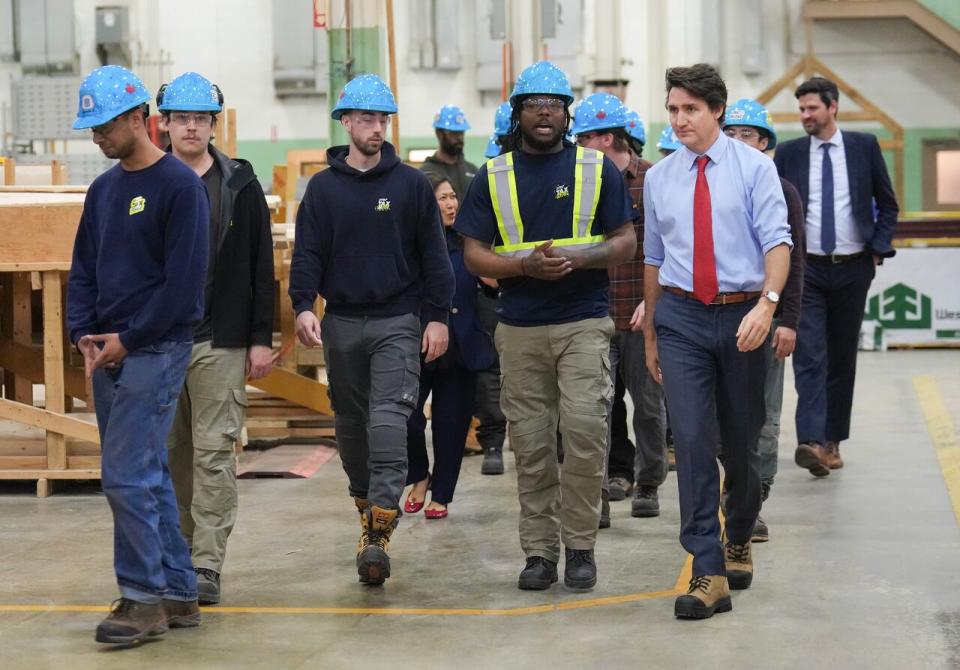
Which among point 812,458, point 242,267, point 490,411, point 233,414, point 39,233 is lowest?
point 812,458

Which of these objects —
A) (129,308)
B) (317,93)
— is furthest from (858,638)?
(317,93)

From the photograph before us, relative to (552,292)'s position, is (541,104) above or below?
above

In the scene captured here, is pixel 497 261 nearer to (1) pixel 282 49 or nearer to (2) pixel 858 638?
(2) pixel 858 638

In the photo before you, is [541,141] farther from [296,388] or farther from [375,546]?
[296,388]

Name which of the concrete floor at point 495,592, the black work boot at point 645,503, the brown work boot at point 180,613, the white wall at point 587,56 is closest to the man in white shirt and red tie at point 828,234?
the concrete floor at point 495,592

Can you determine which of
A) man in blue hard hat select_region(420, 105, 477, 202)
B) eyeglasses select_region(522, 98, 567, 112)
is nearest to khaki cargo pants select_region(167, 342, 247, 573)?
eyeglasses select_region(522, 98, 567, 112)

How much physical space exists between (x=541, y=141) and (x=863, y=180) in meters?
3.36

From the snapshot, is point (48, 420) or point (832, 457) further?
point (832, 457)

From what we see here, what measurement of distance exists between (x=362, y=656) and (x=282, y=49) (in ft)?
59.2

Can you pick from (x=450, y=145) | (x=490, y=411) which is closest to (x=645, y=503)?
(x=490, y=411)

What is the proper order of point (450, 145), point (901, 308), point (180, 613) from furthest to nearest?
point (901, 308), point (450, 145), point (180, 613)

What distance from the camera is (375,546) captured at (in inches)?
235

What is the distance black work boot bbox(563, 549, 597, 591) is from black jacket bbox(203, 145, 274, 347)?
143 cm

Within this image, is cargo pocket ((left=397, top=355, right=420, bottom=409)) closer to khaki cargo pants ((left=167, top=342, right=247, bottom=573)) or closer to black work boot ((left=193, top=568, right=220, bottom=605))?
khaki cargo pants ((left=167, top=342, right=247, bottom=573))
